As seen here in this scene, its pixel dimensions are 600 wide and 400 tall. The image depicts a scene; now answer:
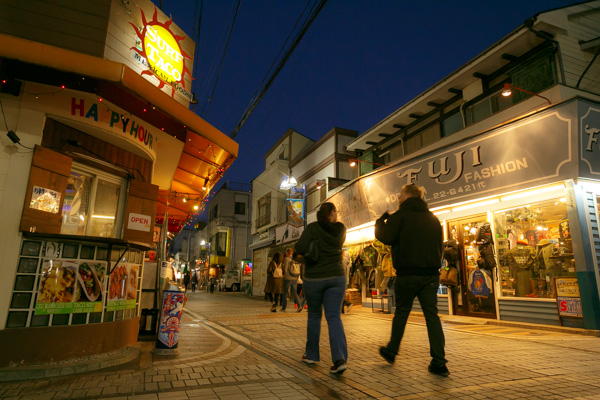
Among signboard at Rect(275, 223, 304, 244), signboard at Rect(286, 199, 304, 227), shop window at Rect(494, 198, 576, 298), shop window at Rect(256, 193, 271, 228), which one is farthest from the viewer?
shop window at Rect(256, 193, 271, 228)

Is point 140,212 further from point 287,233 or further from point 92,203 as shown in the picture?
point 287,233

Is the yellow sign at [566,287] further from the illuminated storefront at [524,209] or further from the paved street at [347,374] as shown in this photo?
the paved street at [347,374]

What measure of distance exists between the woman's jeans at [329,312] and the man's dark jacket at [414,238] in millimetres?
701

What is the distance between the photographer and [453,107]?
12.4 metres

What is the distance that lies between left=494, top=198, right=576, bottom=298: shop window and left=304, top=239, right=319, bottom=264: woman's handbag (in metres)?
6.28

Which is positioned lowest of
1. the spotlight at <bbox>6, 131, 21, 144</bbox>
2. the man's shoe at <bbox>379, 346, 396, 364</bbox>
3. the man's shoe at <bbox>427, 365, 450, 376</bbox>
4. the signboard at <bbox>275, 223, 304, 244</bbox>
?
the man's shoe at <bbox>427, 365, 450, 376</bbox>

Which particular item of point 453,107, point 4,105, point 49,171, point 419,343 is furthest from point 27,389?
point 453,107

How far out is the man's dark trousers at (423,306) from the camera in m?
3.88

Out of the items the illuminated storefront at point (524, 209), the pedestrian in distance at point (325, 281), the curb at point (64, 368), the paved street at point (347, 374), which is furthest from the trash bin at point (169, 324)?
the illuminated storefront at point (524, 209)

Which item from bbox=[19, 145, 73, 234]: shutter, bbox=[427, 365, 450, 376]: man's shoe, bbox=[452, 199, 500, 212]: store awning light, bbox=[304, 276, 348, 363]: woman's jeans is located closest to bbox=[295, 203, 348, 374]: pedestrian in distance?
Answer: bbox=[304, 276, 348, 363]: woman's jeans

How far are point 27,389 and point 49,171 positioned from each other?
8.10 ft

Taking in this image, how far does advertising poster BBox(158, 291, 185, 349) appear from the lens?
16.6ft

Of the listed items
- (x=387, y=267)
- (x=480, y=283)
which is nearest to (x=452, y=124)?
(x=387, y=267)

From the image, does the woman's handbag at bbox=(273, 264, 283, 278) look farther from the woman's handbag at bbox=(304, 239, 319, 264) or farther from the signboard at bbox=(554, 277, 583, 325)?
the woman's handbag at bbox=(304, 239, 319, 264)
